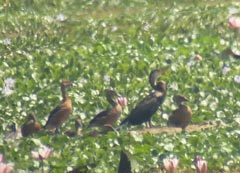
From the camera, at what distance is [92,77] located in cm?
1555

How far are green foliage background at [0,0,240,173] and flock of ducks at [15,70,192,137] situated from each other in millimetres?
248

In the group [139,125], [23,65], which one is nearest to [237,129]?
[139,125]

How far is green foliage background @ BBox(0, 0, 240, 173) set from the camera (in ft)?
38.1

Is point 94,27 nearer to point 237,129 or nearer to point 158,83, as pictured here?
point 158,83

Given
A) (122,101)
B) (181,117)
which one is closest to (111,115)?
(122,101)

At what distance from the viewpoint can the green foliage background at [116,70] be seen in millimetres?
11625

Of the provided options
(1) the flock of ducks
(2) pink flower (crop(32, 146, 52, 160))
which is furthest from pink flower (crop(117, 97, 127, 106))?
(2) pink flower (crop(32, 146, 52, 160))

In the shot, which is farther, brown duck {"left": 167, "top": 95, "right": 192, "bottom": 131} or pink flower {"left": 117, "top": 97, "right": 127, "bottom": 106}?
pink flower {"left": 117, "top": 97, "right": 127, "bottom": 106}

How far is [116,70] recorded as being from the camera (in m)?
15.9

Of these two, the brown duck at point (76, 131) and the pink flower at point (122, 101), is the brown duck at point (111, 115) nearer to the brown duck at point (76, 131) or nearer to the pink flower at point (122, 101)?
the pink flower at point (122, 101)

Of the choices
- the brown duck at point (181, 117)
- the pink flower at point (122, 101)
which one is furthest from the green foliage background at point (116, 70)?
the pink flower at point (122, 101)

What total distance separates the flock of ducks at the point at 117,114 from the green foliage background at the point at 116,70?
25 cm

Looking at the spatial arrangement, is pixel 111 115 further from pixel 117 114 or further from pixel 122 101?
pixel 122 101

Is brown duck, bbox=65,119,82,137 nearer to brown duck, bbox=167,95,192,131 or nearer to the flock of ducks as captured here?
the flock of ducks
